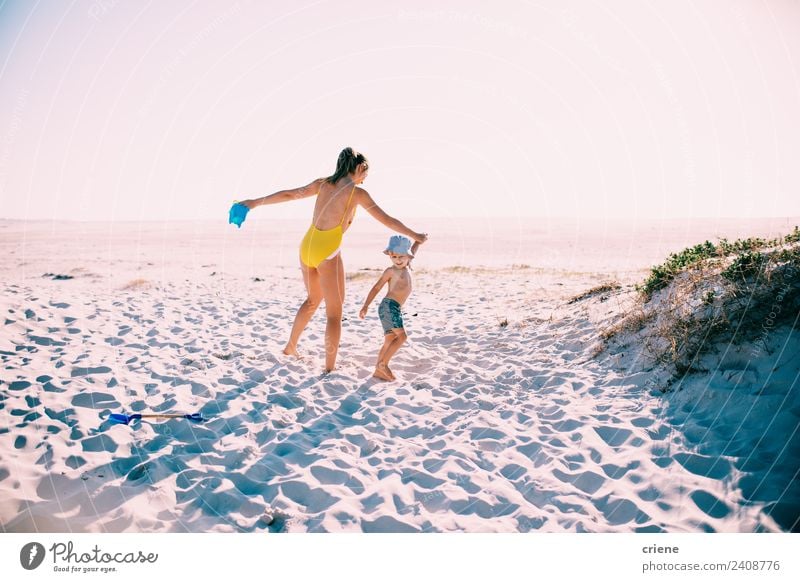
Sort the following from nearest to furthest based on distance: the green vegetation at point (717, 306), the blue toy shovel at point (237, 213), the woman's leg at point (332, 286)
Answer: the green vegetation at point (717, 306) → the blue toy shovel at point (237, 213) → the woman's leg at point (332, 286)

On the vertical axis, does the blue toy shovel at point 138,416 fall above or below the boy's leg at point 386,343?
below

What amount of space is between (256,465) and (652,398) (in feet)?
12.6

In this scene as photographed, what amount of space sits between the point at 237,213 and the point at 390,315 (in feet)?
6.69

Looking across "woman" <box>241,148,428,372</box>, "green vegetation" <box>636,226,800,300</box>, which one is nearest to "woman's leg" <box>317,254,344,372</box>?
"woman" <box>241,148,428,372</box>

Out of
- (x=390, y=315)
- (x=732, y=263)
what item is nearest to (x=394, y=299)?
(x=390, y=315)

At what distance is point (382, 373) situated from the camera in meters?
5.86

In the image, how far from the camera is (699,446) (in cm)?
394

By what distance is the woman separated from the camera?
5301 millimetres

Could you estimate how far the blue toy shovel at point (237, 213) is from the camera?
5094 millimetres

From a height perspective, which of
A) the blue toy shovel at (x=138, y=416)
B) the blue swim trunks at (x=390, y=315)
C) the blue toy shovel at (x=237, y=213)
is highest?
the blue toy shovel at (x=237, y=213)

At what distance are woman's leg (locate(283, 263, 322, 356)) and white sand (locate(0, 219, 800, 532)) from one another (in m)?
0.34

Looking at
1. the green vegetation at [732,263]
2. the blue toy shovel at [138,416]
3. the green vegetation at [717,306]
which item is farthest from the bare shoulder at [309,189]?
the green vegetation at [732,263]

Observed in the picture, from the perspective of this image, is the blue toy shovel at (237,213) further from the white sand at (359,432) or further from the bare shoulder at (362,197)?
the white sand at (359,432)
